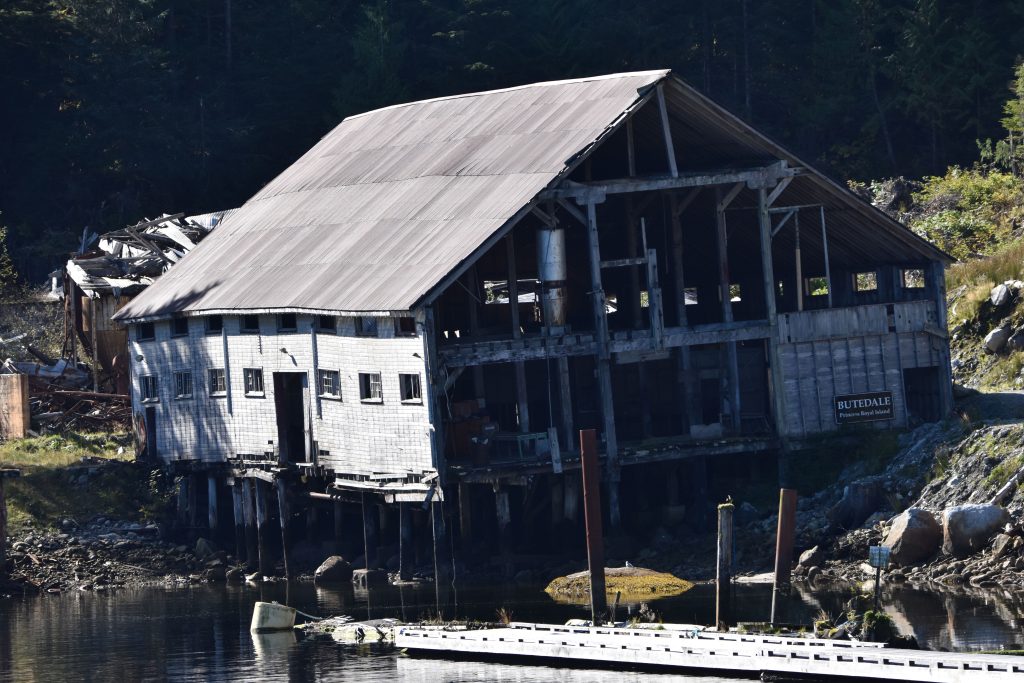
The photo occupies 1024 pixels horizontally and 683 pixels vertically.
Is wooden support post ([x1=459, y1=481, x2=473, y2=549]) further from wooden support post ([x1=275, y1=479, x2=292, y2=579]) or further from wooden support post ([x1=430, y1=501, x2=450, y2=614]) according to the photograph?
wooden support post ([x1=275, y1=479, x2=292, y2=579])

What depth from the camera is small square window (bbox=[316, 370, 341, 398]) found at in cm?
5416

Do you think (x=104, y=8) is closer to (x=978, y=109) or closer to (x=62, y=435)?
(x=62, y=435)

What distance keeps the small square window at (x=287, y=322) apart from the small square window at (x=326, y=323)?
1151mm

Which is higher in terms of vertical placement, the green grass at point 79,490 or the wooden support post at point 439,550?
the green grass at point 79,490

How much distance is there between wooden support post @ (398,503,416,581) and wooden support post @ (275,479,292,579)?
372 cm


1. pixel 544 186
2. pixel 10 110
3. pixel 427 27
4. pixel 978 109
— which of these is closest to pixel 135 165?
pixel 10 110

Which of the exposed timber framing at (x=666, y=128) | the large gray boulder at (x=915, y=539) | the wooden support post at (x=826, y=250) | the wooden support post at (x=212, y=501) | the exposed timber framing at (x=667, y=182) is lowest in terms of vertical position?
the large gray boulder at (x=915, y=539)

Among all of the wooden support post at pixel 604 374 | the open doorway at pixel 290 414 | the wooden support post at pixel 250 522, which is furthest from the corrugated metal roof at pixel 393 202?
the wooden support post at pixel 250 522

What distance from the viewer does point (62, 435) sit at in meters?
65.4

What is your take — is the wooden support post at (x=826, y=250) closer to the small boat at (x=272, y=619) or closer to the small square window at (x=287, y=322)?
the small square window at (x=287, y=322)

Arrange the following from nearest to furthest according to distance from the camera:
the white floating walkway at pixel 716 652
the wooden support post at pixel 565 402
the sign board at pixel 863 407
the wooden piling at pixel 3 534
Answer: the white floating walkway at pixel 716 652, the wooden support post at pixel 565 402, the sign board at pixel 863 407, the wooden piling at pixel 3 534

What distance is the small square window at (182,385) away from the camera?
59.4 metres

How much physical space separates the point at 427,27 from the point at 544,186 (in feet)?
137

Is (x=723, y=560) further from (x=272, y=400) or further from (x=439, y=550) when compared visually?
(x=272, y=400)
